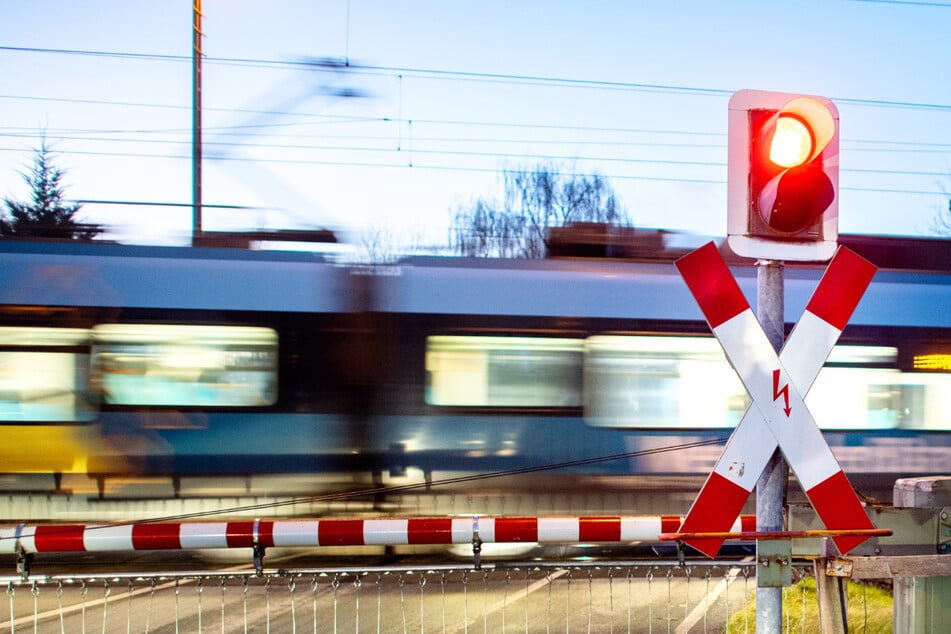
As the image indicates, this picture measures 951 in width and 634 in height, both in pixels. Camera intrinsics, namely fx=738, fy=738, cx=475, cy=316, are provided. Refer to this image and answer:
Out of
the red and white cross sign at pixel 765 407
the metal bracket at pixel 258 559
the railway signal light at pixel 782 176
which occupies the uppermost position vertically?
the railway signal light at pixel 782 176

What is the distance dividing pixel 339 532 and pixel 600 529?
180cm

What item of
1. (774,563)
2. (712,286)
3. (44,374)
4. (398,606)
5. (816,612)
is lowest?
(398,606)

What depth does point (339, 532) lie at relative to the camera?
4996 millimetres

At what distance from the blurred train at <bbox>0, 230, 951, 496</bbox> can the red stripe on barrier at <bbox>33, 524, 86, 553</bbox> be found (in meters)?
3.26

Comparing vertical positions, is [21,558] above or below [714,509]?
below

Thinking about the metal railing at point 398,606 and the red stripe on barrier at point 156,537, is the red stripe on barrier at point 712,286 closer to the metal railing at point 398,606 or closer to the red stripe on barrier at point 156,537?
the metal railing at point 398,606

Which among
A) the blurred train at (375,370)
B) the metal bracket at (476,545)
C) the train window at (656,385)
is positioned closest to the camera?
the metal bracket at (476,545)

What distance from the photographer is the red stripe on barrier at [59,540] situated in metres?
4.60

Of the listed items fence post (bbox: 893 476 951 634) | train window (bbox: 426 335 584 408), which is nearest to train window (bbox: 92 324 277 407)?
train window (bbox: 426 335 584 408)

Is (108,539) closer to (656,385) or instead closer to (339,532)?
(339,532)

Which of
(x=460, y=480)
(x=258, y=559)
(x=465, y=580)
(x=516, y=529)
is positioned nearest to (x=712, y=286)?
(x=465, y=580)

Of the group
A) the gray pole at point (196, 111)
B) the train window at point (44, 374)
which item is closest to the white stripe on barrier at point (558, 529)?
the train window at point (44, 374)

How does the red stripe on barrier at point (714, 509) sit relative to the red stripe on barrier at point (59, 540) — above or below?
above

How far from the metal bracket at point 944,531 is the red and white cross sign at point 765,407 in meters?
0.83
